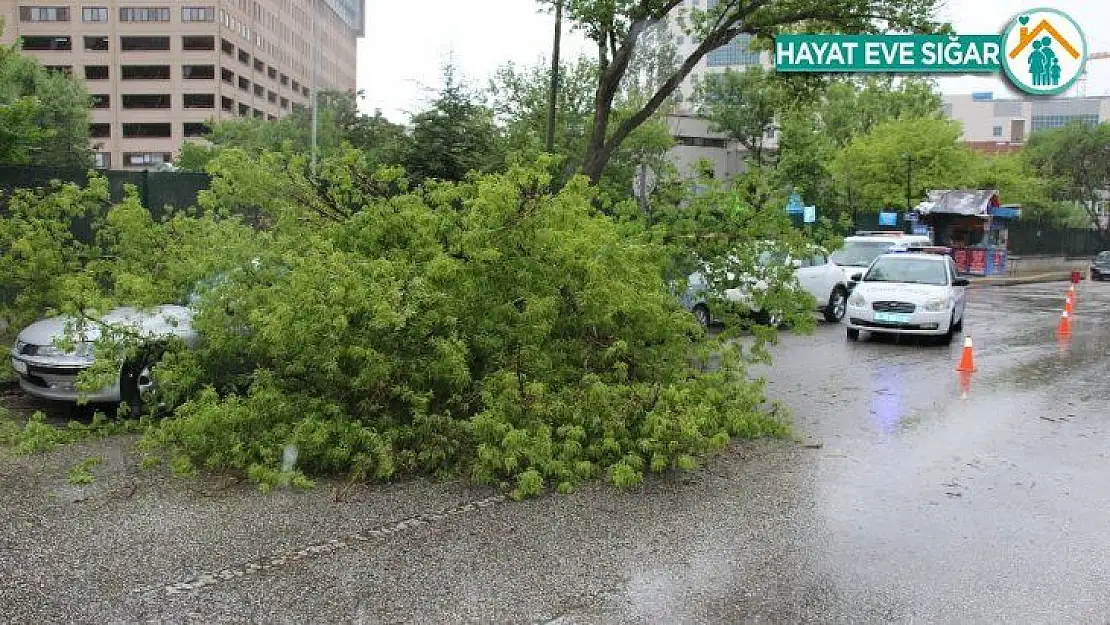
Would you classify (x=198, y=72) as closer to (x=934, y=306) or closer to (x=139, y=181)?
(x=139, y=181)

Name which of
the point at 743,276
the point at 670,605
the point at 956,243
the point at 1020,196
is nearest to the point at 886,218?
the point at 956,243

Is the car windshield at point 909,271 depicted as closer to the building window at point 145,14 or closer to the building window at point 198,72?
the building window at point 198,72

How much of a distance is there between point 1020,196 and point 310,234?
181ft

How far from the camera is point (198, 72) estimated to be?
327ft

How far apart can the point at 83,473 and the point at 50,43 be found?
108 meters

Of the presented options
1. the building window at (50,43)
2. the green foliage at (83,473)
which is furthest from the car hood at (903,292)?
the building window at (50,43)

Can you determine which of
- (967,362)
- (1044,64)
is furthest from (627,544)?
(1044,64)

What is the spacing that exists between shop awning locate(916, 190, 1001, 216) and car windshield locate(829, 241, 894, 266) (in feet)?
51.5

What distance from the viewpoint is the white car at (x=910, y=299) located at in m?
16.2

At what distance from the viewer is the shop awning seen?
124 feet

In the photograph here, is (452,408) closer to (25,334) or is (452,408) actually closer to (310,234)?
(310,234)

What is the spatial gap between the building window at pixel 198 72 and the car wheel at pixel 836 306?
92054 mm

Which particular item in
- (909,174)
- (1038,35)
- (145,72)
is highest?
(145,72)

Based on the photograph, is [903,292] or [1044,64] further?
[1044,64]
